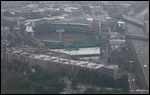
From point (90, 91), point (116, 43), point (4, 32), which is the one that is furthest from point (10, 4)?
point (90, 91)

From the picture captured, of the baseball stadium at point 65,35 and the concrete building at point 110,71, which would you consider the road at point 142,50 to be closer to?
the concrete building at point 110,71

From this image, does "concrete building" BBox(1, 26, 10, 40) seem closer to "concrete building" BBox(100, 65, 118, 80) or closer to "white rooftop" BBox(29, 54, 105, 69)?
"white rooftop" BBox(29, 54, 105, 69)

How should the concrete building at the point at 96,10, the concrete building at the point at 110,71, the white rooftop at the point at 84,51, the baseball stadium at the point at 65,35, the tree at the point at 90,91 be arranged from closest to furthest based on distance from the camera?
the tree at the point at 90,91
the concrete building at the point at 110,71
the white rooftop at the point at 84,51
the baseball stadium at the point at 65,35
the concrete building at the point at 96,10

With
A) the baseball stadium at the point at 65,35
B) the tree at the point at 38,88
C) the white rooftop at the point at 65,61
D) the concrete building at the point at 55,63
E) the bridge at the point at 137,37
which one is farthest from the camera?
the bridge at the point at 137,37

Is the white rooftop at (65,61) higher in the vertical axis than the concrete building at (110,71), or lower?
lower

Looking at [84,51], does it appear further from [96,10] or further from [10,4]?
[10,4]

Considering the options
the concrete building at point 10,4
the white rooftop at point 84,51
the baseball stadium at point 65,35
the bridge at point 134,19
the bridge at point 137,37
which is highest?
the white rooftop at point 84,51

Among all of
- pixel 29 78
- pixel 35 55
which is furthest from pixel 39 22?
pixel 29 78

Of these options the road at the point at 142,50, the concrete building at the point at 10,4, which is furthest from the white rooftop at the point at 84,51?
the concrete building at the point at 10,4

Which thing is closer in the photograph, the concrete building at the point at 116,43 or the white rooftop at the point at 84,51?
the white rooftop at the point at 84,51

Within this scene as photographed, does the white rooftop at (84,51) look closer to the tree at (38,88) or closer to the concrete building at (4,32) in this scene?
the concrete building at (4,32)
